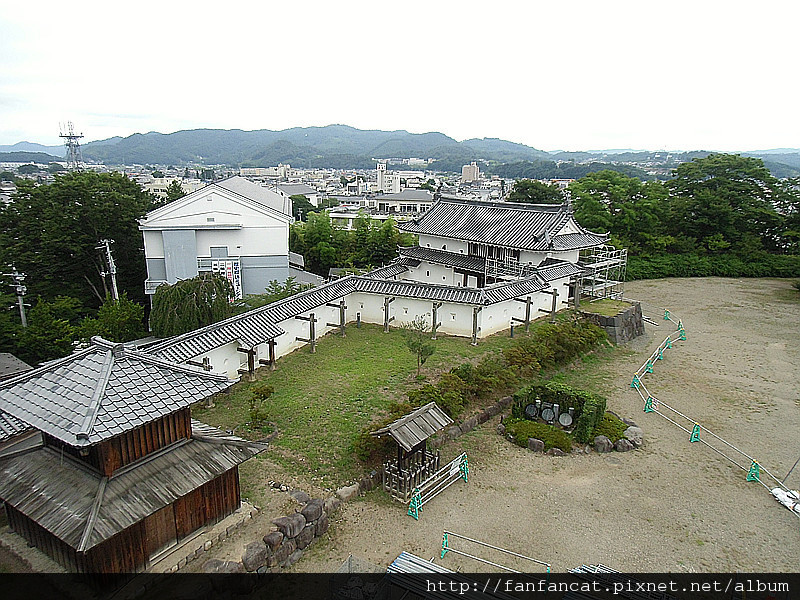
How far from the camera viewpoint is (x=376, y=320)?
81.9 feet

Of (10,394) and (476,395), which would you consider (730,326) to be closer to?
(476,395)

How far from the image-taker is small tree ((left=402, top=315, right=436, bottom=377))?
713 inches

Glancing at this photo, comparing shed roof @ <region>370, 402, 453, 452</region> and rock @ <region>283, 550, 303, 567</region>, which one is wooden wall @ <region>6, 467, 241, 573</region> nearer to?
rock @ <region>283, 550, 303, 567</region>

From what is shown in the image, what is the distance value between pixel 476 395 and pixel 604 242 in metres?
19.3

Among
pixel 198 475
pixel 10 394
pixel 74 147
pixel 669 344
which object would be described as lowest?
pixel 669 344

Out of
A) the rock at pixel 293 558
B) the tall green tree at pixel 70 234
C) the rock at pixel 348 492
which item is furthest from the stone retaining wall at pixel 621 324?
the tall green tree at pixel 70 234

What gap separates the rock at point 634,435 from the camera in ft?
50.4

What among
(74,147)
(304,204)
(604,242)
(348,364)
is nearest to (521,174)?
(304,204)

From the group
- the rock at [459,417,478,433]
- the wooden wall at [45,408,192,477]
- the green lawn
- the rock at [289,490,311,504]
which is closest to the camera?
the wooden wall at [45,408,192,477]

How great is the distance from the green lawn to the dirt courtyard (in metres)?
2.02

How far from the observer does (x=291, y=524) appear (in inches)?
406

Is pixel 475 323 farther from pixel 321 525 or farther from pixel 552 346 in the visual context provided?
pixel 321 525

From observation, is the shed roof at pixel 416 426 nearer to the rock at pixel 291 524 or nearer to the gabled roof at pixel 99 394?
the rock at pixel 291 524

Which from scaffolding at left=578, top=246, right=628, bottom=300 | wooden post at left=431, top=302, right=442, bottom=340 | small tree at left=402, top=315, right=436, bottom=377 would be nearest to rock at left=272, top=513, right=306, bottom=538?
small tree at left=402, top=315, right=436, bottom=377
